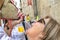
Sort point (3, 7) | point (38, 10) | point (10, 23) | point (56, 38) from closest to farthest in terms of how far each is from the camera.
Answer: point (56, 38), point (3, 7), point (10, 23), point (38, 10)

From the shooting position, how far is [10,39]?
3.90 feet

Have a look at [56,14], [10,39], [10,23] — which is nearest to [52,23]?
[56,14]

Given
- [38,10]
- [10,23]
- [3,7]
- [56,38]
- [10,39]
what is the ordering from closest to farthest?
[56,38] < [3,7] < [10,23] < [10,39] < [38,10]

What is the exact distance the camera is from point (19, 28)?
112 centimetres

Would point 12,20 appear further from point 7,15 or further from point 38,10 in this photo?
point 38,10

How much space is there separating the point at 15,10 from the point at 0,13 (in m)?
0.09

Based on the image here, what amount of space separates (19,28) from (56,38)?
53 cm

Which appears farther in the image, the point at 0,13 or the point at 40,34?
the point at 0,13

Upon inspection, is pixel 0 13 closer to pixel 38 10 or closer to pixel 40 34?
pixel 40 34

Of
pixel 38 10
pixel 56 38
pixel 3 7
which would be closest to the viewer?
pixel 56 38

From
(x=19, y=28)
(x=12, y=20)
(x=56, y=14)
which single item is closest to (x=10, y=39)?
(x=19, y=28)

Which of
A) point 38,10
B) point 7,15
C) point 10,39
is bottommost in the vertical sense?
point 10,39

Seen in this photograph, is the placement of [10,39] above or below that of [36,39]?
below

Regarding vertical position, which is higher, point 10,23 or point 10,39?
point 10,23
